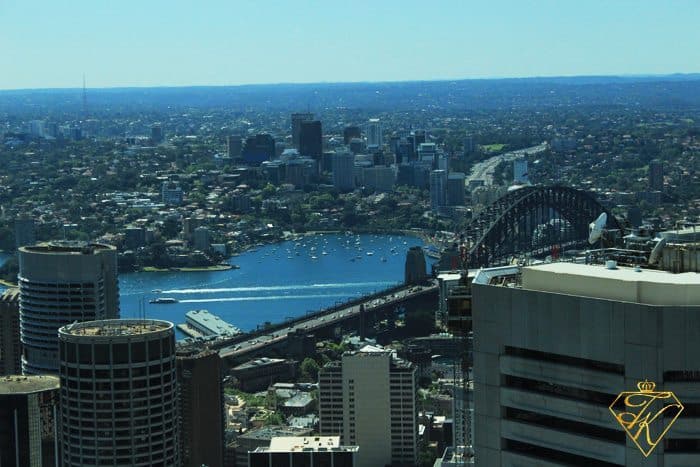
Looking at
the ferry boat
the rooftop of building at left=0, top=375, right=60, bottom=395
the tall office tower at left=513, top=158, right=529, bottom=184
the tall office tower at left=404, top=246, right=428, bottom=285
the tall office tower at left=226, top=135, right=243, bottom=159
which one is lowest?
the ferry boat

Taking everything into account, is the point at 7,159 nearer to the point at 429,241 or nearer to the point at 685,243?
the point at 429,241

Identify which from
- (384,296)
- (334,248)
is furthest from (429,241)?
(384,296)

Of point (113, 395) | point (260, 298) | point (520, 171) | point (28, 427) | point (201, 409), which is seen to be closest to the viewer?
point (113, 395)

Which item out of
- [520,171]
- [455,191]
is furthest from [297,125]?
[455,191]

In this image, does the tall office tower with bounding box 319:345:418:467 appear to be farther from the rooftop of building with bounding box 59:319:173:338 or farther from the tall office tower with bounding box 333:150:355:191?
the tall office tower with bounding box 333:150:355:191

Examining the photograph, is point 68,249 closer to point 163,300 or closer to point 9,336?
point 9,336

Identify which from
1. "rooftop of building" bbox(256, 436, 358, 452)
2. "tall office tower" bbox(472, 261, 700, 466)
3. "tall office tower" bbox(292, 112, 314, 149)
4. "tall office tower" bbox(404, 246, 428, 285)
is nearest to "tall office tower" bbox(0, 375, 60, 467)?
"rooftop of building" bbox(256, 436, 358, 452)
